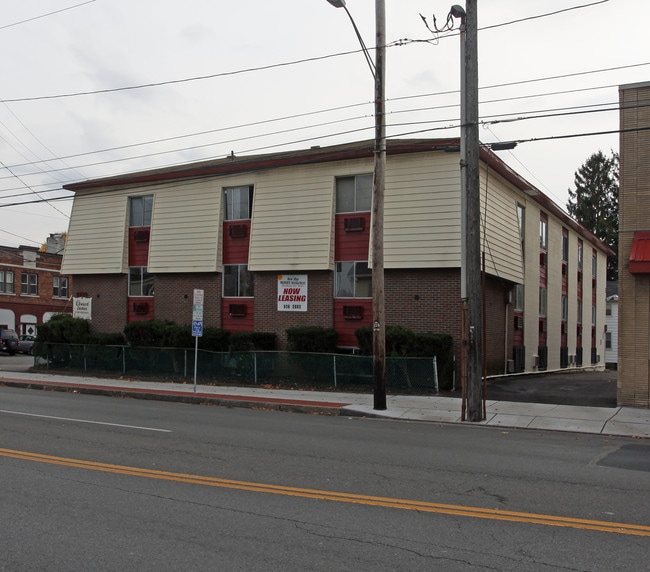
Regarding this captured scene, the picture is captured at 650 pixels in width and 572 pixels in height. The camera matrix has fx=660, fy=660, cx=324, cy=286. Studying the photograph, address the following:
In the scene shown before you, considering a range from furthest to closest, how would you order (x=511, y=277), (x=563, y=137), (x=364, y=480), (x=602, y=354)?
1. (x=602, y=354)
2. (x=511, y=277)
3. (x=563, y=137)
4. (x=364, y=480)

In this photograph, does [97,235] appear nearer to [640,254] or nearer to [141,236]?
[141,236]

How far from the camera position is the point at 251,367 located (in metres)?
20.8

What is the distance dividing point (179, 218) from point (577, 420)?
1655 cm

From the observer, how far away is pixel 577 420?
1376 centimetres

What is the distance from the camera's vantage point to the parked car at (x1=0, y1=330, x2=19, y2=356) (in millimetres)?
41969

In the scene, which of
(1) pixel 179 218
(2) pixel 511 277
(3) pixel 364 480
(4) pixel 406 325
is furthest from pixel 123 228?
(3) pixel 364 480

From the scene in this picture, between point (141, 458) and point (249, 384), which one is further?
point (249, 384)

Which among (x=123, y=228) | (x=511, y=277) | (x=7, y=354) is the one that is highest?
(x=123, y=228)

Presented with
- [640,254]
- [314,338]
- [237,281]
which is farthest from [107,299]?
[640,254]

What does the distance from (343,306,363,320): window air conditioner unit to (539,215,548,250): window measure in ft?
34.7

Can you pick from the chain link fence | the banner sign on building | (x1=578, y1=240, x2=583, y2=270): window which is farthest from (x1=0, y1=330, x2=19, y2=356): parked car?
(x1=578, y1=240, x2=583, y2=270): window

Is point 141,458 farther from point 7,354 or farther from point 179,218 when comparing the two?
point 7,354

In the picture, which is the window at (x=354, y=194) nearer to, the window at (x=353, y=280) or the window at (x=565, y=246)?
the window at (x=353, y=280)

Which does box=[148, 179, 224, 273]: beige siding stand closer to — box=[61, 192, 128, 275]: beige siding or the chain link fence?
box=[61, 192, 128, 275]: beige siding
